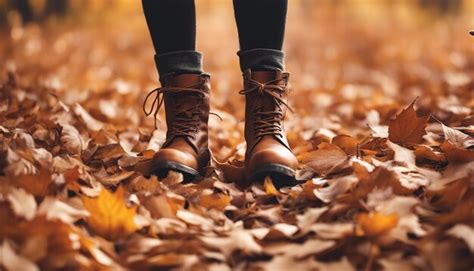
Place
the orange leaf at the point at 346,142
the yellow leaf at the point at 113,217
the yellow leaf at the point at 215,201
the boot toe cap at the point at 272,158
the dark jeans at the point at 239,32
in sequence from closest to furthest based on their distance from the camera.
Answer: the yellow leaf at the point at 113,217, the yellow leaf at the point at 215,201, the boot toe cap at the point at 272,158, the dark jeans at the point at 239,32, the orange leaf at the point at 346,142

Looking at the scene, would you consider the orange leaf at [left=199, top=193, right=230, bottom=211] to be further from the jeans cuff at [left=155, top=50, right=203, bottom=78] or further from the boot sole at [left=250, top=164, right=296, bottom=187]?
the jeans cuff at [left=155, top=50, right=203, bottom=78]

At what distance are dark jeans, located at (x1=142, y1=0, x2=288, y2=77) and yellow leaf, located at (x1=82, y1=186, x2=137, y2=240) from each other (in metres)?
0.58

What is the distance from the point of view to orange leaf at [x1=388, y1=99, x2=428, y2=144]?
1.67m

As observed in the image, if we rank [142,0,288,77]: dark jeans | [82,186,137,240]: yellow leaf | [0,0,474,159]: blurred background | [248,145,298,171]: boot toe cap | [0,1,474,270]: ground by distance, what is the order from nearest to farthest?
[0,1,474,270]: ground, [82,186,137,240]: yellow leaf, [248,145,298,171]: boot toe cap, [142,0,288,77]: dark jeans, [0,0,474,159]: blurred background

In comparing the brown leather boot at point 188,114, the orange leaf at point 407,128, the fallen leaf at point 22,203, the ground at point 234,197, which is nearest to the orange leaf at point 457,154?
the ground at point 234,197

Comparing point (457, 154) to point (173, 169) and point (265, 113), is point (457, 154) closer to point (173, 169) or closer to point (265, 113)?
point (265, 113)

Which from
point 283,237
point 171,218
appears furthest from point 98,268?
point 283,237

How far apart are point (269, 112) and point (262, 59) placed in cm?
15

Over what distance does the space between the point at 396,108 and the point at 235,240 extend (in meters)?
1.58

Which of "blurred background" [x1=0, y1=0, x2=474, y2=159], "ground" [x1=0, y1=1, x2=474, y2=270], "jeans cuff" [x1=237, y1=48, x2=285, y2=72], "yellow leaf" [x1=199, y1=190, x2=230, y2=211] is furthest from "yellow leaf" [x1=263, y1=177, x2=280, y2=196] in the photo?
"blurred background" [x1=0, y1=0, x2=474, y2=159]

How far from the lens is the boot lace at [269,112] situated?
1.63m

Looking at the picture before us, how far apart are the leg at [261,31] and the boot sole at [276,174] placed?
0.30 meters

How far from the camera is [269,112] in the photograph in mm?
1642

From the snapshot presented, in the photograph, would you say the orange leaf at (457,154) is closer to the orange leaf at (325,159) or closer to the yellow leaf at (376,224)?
the orange leaf at (325,159)
